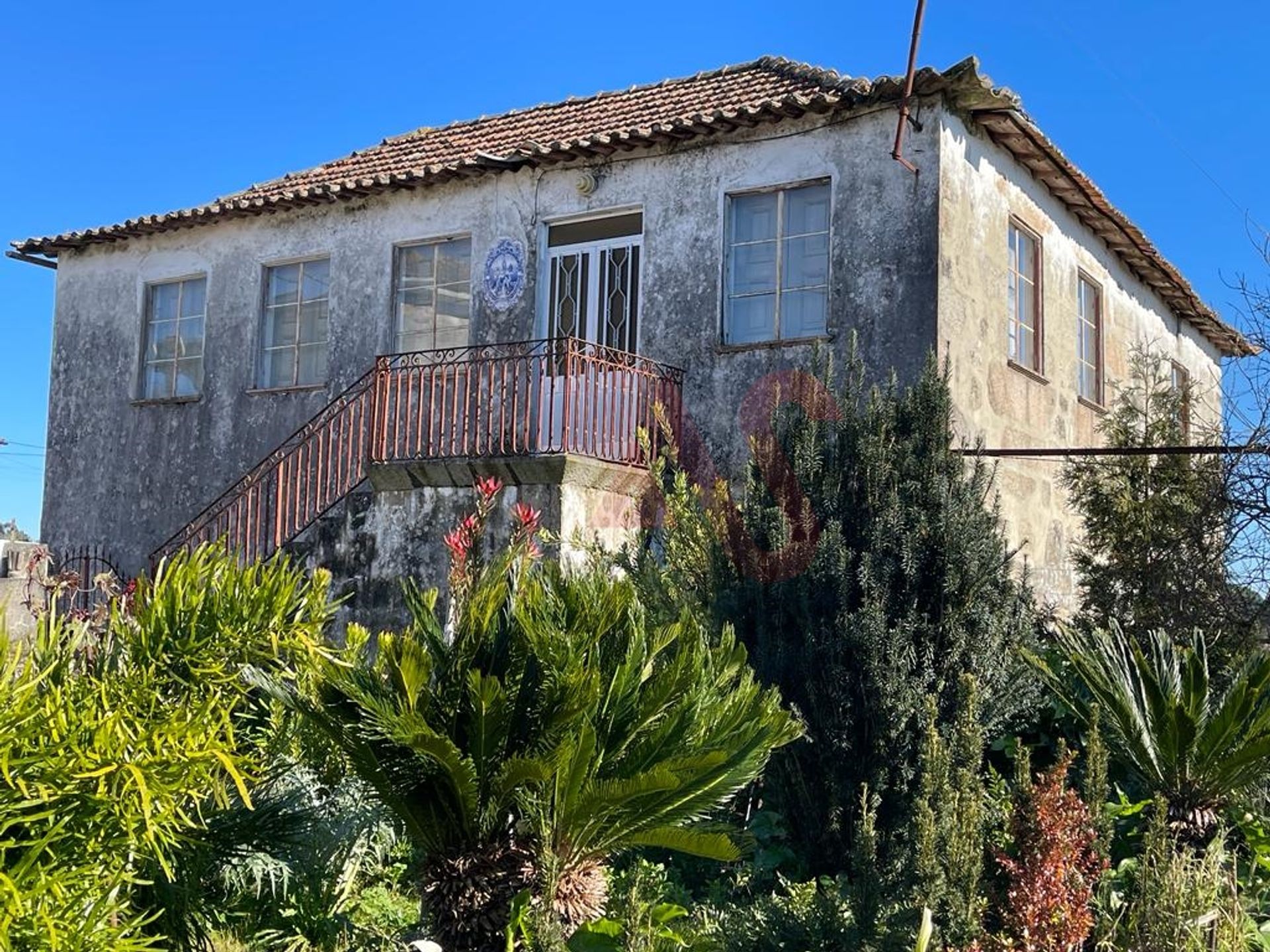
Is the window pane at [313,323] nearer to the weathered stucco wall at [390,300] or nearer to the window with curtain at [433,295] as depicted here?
the weathered stucco wall at [390,300]

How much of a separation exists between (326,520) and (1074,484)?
632 centimetres

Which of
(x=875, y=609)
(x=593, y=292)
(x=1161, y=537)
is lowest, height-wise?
(x=875, y=609)

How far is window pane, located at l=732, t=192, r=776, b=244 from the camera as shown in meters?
10.9

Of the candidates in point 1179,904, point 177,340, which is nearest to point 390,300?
point 177,340

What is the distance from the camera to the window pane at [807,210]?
1059 cm

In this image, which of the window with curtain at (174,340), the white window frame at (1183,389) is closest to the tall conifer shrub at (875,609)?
the white window frame at (1183,389)

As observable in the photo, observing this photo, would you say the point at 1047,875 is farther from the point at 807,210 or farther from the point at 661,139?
the point at 661,139

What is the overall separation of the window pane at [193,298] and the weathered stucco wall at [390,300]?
175 millimetres

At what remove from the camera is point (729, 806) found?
6316 millimetres

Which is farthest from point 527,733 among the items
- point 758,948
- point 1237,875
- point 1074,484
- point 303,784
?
point 1074,484

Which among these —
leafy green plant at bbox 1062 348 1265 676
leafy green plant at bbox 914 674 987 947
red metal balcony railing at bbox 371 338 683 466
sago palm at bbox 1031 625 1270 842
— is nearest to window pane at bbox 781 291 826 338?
red metal balcony railing at bbox 371 338 683 466

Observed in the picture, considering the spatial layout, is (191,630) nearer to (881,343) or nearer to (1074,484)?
(881,343)

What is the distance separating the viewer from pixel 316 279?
1340 cm

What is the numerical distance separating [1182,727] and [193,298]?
1161cm
